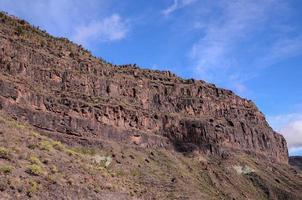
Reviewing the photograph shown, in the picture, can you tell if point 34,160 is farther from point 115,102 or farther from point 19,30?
point 19,30

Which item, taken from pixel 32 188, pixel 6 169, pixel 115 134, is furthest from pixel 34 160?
pixel 115 134

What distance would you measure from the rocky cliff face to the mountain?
0.21 meters

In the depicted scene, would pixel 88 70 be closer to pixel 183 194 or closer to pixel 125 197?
pixel 183 194

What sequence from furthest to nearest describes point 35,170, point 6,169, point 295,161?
point 295,161, point 35,170, point 6,169

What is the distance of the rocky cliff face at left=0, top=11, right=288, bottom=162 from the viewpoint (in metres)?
69.7

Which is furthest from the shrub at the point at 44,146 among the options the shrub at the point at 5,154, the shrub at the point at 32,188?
the shrub at the point at 32,188

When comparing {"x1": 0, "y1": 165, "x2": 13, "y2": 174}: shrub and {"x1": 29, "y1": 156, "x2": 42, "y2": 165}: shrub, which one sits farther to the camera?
{"x1": 29, "y1": 156, "x2": 42, "y2": 165}: shrub

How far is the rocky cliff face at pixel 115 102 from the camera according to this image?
229 feet

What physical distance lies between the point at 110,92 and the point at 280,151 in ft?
174

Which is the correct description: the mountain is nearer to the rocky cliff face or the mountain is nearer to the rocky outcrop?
the rocky cliff face

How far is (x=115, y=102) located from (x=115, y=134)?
7.87 meters

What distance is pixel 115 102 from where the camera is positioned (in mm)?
85125

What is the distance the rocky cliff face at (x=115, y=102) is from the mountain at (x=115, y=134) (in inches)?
8.1

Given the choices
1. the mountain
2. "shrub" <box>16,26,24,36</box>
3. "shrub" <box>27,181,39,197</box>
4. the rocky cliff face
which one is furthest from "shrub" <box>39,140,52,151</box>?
"shrub" <box>16,26,24,36</box>
